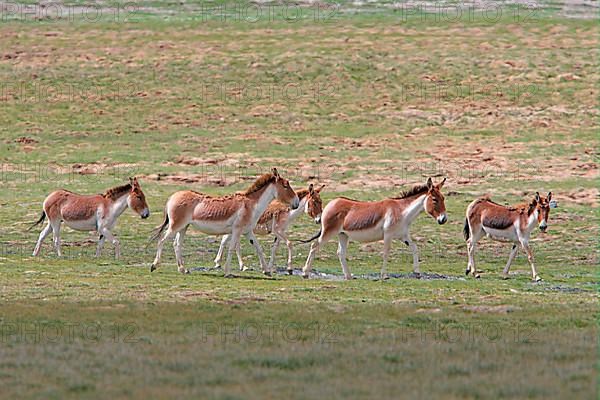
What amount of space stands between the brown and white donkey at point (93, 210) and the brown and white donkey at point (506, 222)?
23.4ft

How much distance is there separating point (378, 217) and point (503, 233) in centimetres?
285

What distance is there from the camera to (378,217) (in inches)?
894

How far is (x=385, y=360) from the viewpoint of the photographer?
518 inches

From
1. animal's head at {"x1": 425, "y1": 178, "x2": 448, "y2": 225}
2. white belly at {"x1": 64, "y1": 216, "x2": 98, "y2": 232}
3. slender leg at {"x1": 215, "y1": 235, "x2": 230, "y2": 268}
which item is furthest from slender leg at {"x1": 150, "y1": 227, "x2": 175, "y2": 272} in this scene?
animal's head at {"x1": 425, "y1": 178, "x2": 448, "y2": 225}

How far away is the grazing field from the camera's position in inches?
507

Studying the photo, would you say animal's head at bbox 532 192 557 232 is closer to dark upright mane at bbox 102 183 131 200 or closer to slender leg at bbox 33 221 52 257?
dark upright mane at bbox 102 183 131 200

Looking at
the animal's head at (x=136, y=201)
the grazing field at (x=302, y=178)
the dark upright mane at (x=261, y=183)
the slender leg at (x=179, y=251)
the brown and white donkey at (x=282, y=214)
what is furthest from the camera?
the animal's head at (x=136, y=201)

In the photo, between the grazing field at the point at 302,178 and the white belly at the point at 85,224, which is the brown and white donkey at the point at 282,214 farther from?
the white belly at the point at 85,224

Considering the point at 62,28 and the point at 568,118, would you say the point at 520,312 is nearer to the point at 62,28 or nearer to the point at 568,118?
the point at 568,118

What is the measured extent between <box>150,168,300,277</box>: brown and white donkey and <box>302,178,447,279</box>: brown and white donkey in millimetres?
1078

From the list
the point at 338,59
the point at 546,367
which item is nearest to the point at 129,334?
the point at 546,367

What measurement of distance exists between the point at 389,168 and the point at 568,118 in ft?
31.0

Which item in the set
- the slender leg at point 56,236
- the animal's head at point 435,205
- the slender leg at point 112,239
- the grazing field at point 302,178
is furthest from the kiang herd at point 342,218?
the slender leg at point 56,236

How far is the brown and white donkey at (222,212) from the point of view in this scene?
74.7ft
